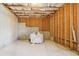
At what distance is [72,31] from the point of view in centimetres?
699

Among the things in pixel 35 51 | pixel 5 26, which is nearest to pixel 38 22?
pixel 5 26

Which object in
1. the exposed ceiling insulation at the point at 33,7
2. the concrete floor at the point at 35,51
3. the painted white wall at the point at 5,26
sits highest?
the exposed ceiling insulation at the point at 33,7

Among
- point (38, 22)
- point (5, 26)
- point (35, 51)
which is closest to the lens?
point (35, 51)

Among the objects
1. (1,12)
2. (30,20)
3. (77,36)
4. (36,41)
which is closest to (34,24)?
(30,20)

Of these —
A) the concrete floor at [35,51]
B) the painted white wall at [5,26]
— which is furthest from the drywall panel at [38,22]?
the concrete floor at [35,51]

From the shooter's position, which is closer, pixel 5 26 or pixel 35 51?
pixel 35 51

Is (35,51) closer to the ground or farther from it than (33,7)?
closer to the ground

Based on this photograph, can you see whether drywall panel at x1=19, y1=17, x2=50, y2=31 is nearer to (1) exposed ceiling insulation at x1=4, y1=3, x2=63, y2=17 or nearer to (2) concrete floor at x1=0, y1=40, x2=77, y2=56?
(1) exposed ceiling insulation at x1=4, y1=3, x2=63, y2=17

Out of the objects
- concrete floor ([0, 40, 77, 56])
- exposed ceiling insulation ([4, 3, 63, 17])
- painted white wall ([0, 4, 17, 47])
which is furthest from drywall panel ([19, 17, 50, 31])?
→ concrete floor ([0, 40, 77, 56])

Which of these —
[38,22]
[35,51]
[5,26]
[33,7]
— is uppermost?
[33,7]

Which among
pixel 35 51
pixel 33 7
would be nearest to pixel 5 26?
pixel 33 7

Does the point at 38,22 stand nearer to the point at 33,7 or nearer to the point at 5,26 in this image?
the point at 33,7

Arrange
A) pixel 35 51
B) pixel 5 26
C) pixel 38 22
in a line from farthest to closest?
1. pixel 38 22
2. pixel 5 26
3. pixel 35 51

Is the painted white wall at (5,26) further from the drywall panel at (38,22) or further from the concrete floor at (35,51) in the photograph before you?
the drywall panel at (38,22)
